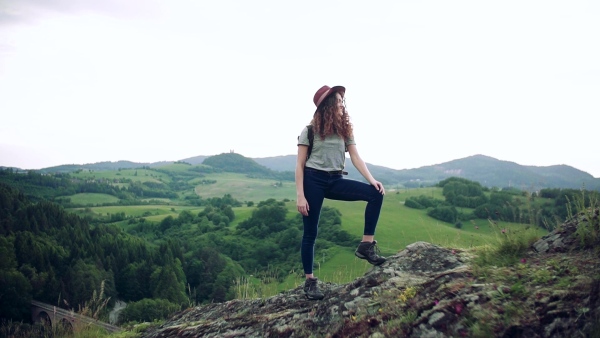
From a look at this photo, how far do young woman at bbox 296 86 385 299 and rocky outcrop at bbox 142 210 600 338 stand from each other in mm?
532

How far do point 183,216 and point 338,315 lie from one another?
120 metres

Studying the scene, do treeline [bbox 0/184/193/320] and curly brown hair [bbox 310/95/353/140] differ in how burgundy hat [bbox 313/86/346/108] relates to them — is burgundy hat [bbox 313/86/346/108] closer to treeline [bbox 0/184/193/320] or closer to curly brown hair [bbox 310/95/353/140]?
curly brown hair [bbox 310/95/353/140]

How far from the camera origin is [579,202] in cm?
530

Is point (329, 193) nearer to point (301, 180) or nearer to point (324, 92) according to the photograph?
point (301, 180)

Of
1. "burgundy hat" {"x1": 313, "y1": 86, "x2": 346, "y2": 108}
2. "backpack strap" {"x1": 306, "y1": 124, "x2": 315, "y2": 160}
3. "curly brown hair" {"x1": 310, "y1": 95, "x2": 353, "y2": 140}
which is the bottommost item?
"backpack strap" {"x1": 306, "y1": 124, "x2": 315, "y2": 160}

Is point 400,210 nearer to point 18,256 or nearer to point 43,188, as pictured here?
point 18,256

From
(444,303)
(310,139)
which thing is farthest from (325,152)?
(444,303)

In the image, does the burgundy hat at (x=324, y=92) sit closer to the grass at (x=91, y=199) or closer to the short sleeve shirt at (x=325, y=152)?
the short sleeve shirt at (x=325, y=152)

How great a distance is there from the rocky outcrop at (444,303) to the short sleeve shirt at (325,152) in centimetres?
158

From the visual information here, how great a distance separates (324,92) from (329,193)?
4.79 ft

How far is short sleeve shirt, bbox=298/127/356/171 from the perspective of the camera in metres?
5.79

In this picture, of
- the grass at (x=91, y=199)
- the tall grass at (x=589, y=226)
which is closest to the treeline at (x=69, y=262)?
the tall grass at (x=589, y=226)

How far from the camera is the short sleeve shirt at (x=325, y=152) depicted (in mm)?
5789

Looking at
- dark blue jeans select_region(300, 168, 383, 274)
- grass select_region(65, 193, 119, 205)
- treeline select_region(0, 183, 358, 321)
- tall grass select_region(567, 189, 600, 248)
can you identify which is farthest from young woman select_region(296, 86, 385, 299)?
grass select_region(65, 193, 119, 205)
